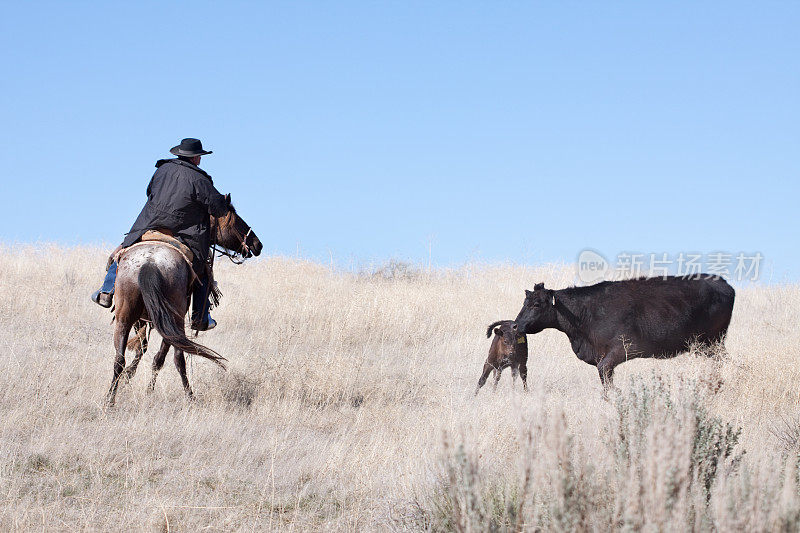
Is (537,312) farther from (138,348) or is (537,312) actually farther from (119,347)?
(119,347)

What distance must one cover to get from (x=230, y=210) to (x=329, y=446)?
3.24m

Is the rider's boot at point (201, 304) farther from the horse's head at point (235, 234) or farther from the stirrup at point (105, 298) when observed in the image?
the stirrup at point (105, 298)

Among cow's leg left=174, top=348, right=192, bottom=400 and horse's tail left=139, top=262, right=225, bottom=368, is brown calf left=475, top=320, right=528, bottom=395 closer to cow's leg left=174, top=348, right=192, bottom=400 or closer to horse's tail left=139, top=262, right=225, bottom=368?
cow's leg left=174, top=348, right=192, bottom=400

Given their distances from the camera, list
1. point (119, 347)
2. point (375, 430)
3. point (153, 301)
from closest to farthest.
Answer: point (375, 430), point (153, 301), point (119, 347)

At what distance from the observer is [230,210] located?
8.34 metres

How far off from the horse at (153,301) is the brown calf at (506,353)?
3.56 metres

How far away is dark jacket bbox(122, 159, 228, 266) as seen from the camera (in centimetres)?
781

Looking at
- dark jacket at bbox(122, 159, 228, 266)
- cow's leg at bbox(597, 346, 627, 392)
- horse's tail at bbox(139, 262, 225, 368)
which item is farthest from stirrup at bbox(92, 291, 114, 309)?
cow's leg at bbox(597, 346, 627, 392)

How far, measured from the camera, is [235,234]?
847 centimetres

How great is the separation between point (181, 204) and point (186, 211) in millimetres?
111

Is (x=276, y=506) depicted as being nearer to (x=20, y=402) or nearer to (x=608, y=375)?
(x=20, y=402)

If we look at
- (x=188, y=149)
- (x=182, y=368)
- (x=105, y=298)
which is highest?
(x=188, y=149)

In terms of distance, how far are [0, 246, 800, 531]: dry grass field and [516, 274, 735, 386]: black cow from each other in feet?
1.54

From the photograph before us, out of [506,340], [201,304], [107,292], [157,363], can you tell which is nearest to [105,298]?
[107,292]
